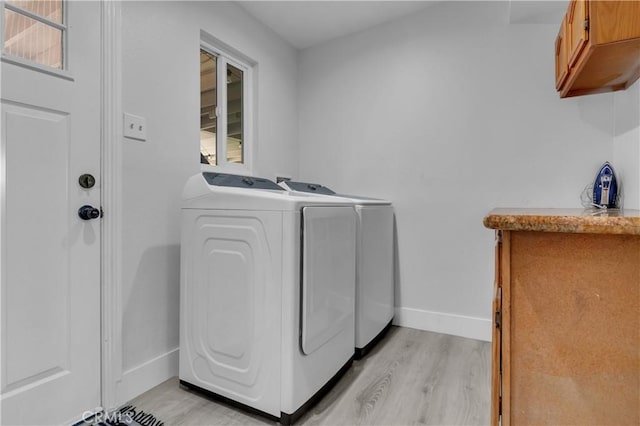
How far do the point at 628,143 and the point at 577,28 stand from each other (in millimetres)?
Result: 702

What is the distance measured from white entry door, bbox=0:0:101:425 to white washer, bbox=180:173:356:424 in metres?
0.43

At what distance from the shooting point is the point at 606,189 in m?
1.80

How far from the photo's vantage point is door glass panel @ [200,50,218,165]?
236 centimetres

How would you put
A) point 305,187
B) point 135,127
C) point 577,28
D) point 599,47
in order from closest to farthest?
point 599,47 < point 577,28 < point 135,127 < point 305,187

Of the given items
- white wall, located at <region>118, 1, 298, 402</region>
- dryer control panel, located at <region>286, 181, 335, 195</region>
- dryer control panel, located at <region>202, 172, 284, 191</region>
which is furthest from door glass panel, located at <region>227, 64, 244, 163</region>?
dryer control panel, located at <region>202, 172, 284, 191</region>

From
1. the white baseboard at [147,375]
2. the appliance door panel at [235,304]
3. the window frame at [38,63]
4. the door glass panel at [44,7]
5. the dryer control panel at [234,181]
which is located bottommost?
the white baseboard at [147,375]

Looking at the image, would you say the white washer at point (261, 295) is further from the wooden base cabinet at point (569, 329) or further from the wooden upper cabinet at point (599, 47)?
the wooden upper cabinet at point (599, 47)

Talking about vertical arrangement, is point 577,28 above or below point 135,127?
above

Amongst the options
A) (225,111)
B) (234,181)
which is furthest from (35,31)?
(225,111)

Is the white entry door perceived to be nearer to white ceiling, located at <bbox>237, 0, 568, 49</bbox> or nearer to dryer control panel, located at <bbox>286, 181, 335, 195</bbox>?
dryer control panel, located at <bbox>286, 181, 335, 195</bbox>

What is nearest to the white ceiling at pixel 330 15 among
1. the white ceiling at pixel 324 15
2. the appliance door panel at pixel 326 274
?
the white ceiling at pixel 324 15

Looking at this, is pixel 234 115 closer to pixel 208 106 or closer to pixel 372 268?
pixel 208 106

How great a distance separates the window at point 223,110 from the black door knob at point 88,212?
33.6 inches

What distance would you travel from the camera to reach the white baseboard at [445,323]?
7.65 ft
